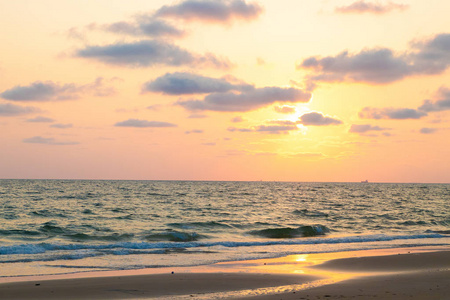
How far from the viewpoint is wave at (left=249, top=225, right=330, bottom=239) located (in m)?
35.8

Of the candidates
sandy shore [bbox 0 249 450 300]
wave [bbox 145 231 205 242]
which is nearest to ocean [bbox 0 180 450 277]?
wave [bbox 145 231 205 242]

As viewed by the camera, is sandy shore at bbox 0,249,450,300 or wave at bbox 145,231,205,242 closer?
sandy shore at bbox 0,249,450,300

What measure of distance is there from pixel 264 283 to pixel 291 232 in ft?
74.6

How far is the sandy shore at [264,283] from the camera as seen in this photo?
13.2 meters

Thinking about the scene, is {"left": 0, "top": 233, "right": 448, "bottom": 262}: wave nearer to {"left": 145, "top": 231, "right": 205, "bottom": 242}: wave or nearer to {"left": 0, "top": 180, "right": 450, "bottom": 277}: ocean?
{"left": 0, "top": 180, "right": 450, "bottom": 277}: ocean

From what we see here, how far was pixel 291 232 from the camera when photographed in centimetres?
3734

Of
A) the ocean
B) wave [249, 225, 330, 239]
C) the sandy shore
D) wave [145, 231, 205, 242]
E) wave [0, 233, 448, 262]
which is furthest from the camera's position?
wave [249, 225, 330, 239]

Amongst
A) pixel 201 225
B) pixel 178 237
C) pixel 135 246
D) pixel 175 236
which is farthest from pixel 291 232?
pixel 135 246

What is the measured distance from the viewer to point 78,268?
18.6 m

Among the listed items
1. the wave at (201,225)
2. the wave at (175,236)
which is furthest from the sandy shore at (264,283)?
the wave at (201,225)

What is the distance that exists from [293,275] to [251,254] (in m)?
6.93

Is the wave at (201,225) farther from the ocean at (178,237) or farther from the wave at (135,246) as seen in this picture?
the wave at (135,246)

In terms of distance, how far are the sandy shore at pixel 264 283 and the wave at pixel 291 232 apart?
610 inches

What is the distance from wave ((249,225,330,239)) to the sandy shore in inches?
610
